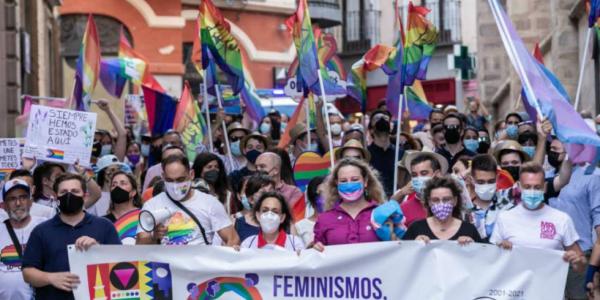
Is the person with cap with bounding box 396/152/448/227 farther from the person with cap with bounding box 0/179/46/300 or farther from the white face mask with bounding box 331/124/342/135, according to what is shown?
the white face mask with bounding box 331/124/342/135

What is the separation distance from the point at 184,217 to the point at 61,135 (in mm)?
3445

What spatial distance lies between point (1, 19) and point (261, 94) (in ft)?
16.5

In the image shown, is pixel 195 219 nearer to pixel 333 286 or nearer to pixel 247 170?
pixel 333 286

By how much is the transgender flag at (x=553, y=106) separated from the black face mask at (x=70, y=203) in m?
3.21

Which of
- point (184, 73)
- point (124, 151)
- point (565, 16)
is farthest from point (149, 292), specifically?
point (184, 73)

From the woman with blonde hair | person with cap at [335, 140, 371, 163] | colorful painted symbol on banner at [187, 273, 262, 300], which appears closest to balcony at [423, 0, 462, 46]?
person with cap at [335, 140, 371, 163]

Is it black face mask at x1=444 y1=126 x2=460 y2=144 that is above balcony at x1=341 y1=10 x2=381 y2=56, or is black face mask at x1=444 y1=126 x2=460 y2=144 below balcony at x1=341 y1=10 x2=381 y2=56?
below

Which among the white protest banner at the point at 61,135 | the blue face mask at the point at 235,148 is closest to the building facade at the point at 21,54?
the blue face mask at the point at 235,148

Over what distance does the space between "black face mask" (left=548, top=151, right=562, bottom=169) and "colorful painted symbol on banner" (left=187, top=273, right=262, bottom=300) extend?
358 cm

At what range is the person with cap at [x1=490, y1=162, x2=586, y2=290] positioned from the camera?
1111 cm

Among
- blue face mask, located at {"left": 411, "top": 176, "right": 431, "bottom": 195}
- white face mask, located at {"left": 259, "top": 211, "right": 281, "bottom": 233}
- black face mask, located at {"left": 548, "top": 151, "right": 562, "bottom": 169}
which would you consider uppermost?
black face mask, located at {"left": 548, "top": 151, "right": 562, "bottom": 169}

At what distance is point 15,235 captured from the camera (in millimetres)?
11961

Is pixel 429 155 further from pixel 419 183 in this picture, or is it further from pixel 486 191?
pixel 486 191

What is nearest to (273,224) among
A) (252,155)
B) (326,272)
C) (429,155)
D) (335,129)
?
(326,272)
